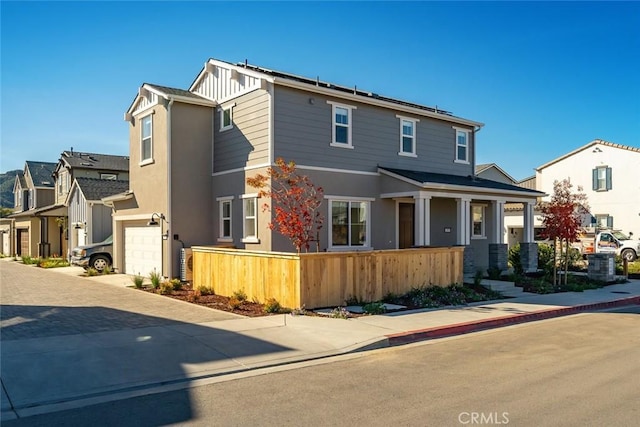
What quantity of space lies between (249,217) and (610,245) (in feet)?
80.4

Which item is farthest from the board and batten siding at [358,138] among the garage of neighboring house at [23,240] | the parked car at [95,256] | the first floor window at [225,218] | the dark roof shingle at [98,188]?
the garage of neighboring house at [23,240]

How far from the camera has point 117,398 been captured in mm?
6371

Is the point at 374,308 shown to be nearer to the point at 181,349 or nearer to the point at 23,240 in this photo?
the point at 181,349

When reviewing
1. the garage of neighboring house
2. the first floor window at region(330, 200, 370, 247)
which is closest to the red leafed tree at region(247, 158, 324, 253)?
the first floor window at region(330, 200, 370, 247)

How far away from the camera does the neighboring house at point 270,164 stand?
16.9 meters

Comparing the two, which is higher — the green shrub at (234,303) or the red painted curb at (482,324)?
the green shrub at (234,303)

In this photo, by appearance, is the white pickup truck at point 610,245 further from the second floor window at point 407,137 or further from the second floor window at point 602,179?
the second floor window at point 407,137

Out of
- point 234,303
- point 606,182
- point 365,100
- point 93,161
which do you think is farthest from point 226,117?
point 606,182

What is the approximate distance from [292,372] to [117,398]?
7.94 ft

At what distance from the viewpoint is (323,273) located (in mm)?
12461

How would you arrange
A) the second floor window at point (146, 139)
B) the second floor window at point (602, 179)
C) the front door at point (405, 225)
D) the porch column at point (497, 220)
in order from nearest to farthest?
the second floor window at point (146, 139) < the front door at point (405, 225) < the porch column at point (497, 220) < the second floor window at point (602, 179)

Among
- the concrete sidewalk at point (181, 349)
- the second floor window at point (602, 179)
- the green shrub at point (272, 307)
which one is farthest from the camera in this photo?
the second floor window at point (602, 179)

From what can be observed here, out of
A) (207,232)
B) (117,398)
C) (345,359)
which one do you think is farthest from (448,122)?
(117,398)

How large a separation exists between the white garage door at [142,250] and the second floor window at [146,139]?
9.06 ft
